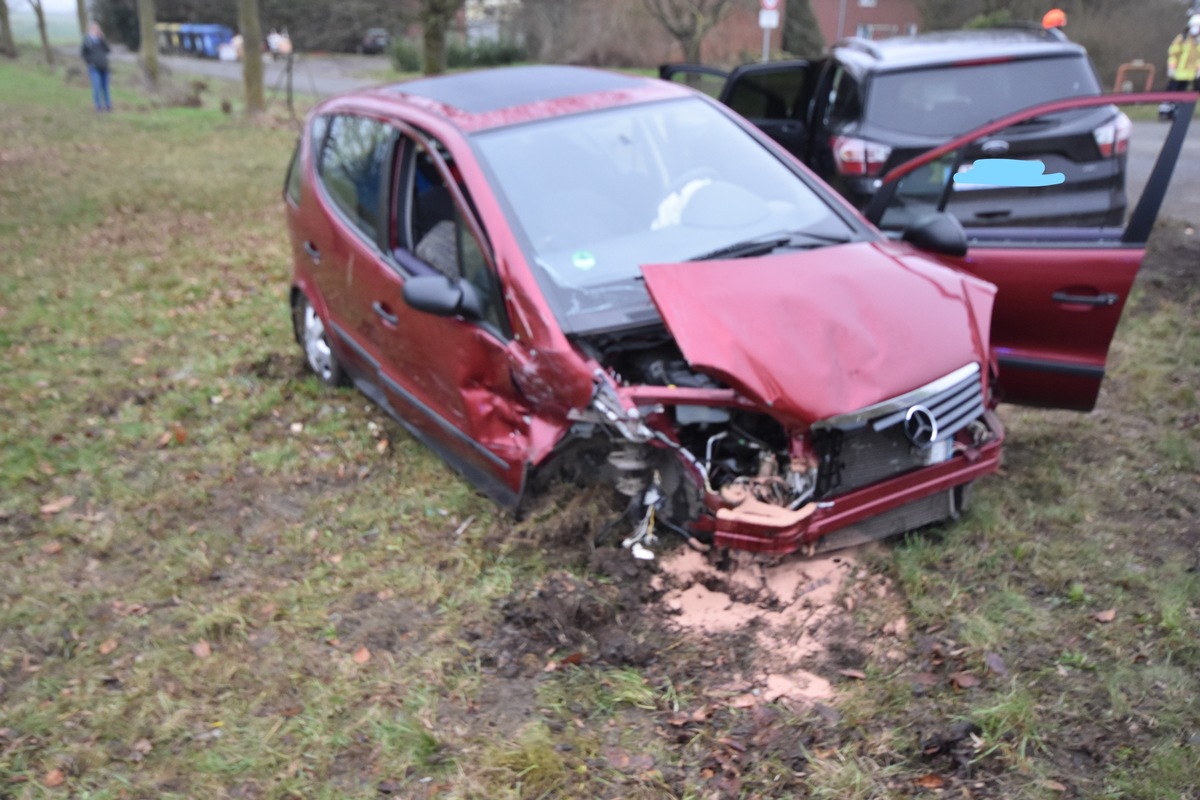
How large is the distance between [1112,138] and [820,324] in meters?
3.15

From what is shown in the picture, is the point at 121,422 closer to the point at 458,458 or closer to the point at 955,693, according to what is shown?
the point at 458,458

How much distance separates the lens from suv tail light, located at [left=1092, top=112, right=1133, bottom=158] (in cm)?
543

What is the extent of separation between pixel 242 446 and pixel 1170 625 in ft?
14.2

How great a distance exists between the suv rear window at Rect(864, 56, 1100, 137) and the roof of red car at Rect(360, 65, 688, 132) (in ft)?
7.42

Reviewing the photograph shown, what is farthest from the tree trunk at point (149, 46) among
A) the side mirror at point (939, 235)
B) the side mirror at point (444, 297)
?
the side mirror at point (939, 235)

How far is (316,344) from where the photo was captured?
5812 millimetres

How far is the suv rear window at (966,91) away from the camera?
244 inches

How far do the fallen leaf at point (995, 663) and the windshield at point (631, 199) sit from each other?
1.65m

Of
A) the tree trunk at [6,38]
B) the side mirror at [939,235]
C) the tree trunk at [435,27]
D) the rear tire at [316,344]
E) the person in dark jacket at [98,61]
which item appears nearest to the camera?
the side mirror at [939,235]

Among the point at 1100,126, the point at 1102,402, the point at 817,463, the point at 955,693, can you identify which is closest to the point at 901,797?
the point at 955,693

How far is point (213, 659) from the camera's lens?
11.4 ft

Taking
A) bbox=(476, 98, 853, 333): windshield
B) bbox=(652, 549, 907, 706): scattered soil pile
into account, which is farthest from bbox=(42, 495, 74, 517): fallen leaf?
bbox=(652, 549, 907, 706): scattered soil pile

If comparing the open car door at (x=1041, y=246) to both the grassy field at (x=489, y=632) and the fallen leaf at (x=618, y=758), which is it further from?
the fallen leaf at (x=618, y=758)

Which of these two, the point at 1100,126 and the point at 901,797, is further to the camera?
the point at 1100,126
